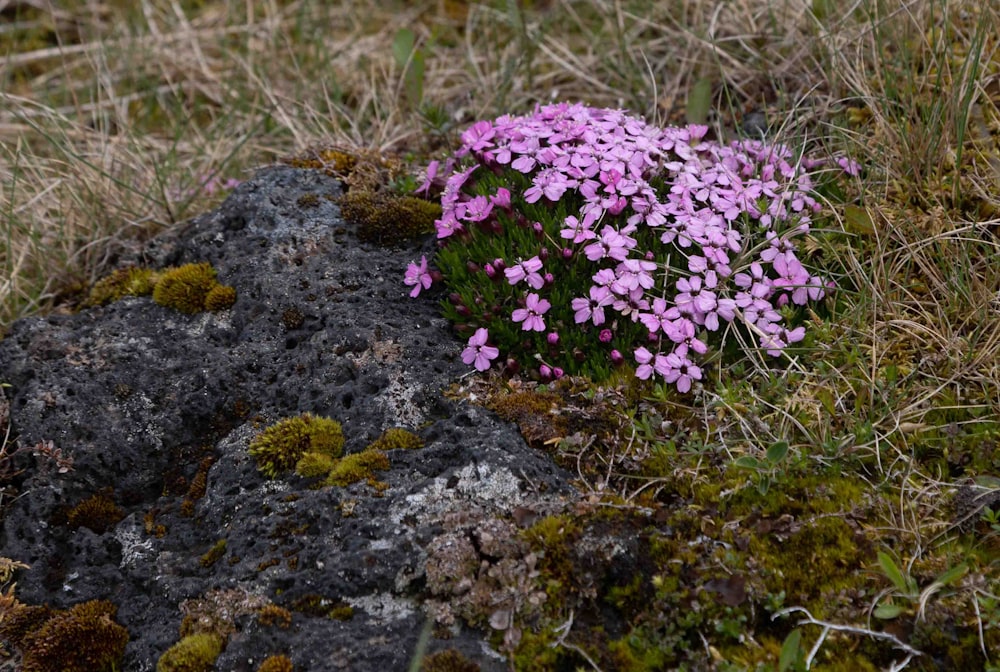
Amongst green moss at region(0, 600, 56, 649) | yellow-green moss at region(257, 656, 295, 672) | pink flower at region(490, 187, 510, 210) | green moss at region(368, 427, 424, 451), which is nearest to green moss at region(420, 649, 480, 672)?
yellow-green moss at region(257, 656, 295, 672)

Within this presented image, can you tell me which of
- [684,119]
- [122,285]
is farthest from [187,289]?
[684,119]

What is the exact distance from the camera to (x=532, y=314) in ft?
11.2

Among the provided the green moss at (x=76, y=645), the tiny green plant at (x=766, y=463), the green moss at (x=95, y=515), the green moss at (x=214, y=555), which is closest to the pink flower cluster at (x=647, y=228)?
the tiny green plant at (x=766, y=463)

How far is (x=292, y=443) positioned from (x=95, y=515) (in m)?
0.84

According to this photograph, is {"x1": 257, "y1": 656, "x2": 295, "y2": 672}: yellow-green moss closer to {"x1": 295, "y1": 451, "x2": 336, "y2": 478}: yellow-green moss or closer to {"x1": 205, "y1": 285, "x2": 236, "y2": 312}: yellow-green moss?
{"x1": 295, "y1": 451, "x2": 336, "y2": 478}: yellow-green moss

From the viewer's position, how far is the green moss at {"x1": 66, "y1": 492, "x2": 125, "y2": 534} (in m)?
3.25

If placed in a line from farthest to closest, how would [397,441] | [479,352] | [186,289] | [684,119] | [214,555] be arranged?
[684,119] < [186,289] < [479,352] < [397,441] < [214,555]

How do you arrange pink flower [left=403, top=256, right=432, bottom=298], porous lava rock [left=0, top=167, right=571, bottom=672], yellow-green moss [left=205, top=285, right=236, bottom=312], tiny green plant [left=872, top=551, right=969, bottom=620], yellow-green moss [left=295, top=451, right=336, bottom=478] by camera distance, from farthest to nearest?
yellow-green moss [left=205, top=285, right=236, bottom=312], pink flower [left=403, top=256, right=432, bottom=298], yellow-green moss [left=295, top=451, right=336, bottom=478], porous lava rock [left=0, top=167, right=571, bottom=672], tiny green plant [left=872, top=551, right=969, bottom=620]

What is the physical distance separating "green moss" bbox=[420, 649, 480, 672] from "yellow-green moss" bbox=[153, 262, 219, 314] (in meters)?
2.04

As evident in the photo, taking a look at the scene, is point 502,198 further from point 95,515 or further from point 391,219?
point 95,515

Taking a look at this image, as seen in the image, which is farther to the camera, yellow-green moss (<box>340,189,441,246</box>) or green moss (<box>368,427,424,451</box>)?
yellow-green moss (<box>340,189,441,246</box>)

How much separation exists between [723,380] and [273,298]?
1.94 metres

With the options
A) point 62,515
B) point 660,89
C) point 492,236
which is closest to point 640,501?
point 492,236

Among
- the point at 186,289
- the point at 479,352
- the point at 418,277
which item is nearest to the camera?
the point at 479,352
